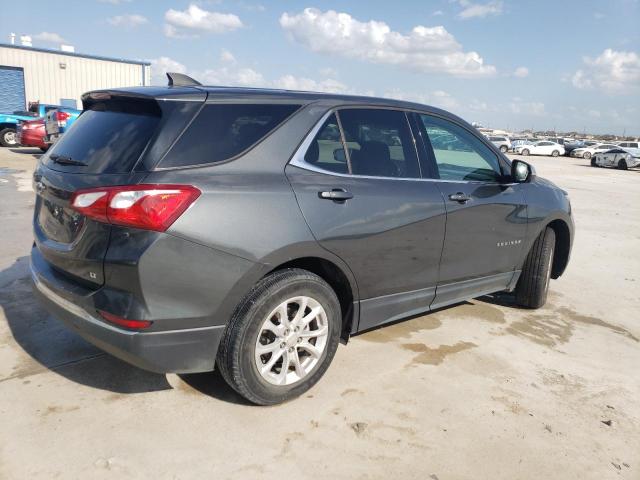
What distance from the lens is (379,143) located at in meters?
3.33

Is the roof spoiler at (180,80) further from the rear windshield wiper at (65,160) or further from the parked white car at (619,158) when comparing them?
the parked white car at (619,158)

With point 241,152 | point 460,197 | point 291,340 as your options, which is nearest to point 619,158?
point 460,197

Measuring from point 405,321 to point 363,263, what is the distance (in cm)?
136

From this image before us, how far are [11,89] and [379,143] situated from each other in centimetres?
3175

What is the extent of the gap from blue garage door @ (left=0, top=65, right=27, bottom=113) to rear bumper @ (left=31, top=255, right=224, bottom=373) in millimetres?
31511

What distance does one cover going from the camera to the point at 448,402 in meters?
3.03

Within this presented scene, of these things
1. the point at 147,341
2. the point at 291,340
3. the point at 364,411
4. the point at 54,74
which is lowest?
the point at 364,411

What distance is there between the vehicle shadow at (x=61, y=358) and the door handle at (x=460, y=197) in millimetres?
2225

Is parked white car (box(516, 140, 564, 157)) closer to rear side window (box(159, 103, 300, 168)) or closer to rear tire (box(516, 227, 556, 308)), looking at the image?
rear tire (box(516, 227, 556, 308))

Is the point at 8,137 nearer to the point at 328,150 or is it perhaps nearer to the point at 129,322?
the point at 328,150

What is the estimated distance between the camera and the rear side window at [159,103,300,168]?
247 centimetres

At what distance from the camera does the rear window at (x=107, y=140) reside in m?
2.49

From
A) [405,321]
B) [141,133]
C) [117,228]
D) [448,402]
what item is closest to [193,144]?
[141,133]

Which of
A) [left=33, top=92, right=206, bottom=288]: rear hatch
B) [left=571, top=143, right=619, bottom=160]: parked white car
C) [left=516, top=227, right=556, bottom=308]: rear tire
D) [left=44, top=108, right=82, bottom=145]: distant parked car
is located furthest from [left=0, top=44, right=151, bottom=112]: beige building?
[left=571, top=143, right=619, bottom=160]: parked white car
